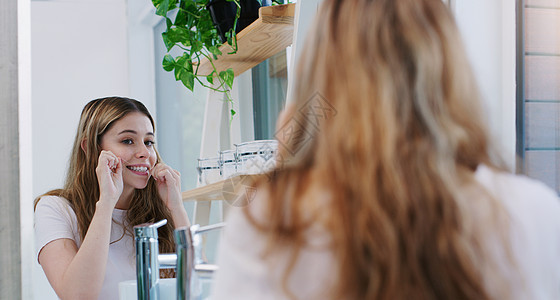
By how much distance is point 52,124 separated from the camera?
1275 millimetres

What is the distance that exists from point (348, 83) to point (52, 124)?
1.08 metres

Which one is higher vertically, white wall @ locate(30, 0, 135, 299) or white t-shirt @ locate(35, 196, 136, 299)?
white wall @ locate(30, 0, 135, 299)

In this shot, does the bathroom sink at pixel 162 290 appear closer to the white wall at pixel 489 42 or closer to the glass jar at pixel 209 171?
the glass jar at pixel 209 171

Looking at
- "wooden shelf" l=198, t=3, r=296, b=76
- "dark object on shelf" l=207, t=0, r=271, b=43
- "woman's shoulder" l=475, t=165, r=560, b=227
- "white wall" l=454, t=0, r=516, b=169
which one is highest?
"dark object on shelf" l=207, t=0, r=271, b=43

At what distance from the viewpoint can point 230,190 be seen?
1.00 metres

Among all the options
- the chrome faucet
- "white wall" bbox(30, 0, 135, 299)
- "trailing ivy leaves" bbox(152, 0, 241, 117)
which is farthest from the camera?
"white wall" bbox(30, 0, 135, 299)

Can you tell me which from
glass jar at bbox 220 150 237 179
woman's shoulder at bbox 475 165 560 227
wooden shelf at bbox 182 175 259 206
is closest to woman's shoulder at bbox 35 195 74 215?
wooden shelf at bbox 182 175 259 206

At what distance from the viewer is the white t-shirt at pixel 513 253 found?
0.36 m

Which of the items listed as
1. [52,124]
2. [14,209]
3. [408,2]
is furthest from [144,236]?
[52,124]

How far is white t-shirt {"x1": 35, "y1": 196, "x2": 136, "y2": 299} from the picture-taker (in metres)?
1.02

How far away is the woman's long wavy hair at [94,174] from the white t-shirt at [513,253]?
A: 2.62 ft

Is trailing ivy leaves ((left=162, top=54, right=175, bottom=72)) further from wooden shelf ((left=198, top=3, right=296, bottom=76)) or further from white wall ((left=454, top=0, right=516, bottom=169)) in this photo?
white wall ((left=454, top=0, right=516, bottom=169))

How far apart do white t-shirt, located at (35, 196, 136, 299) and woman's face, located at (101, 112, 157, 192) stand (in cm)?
13

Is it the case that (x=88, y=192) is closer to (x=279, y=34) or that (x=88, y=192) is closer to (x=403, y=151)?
(x=279, y=34)
